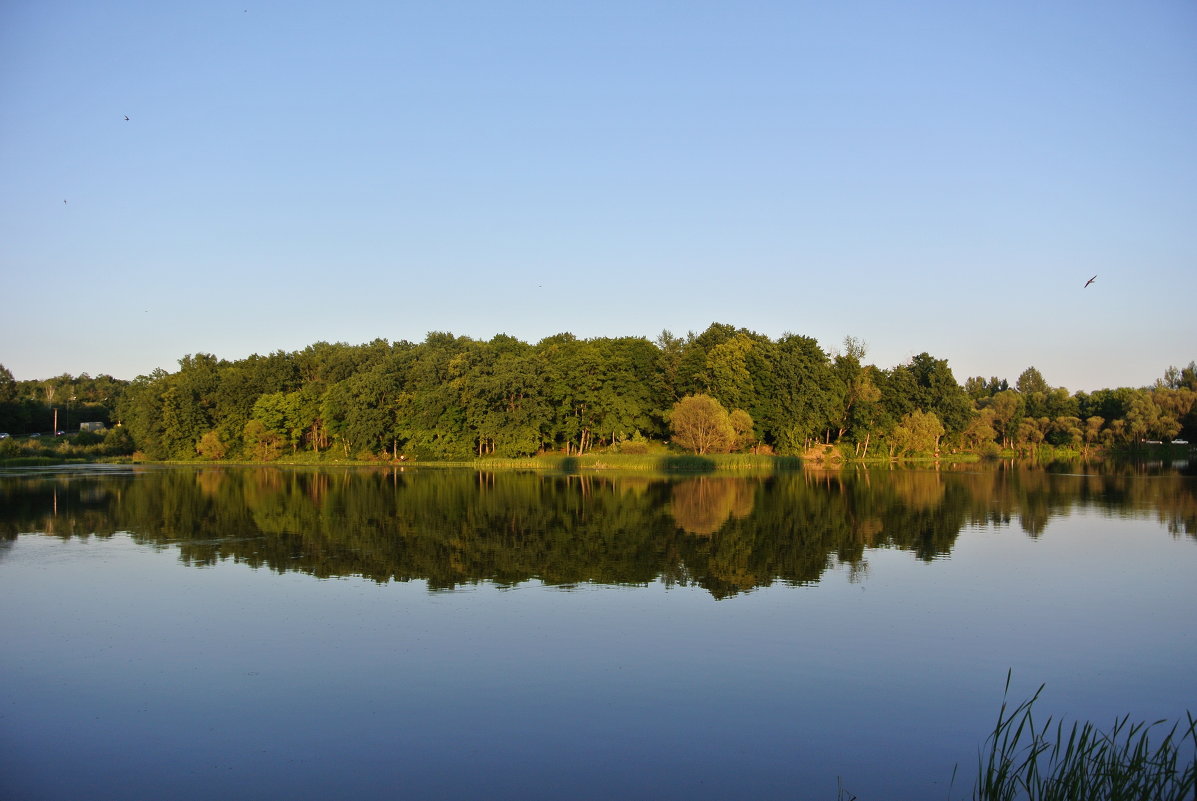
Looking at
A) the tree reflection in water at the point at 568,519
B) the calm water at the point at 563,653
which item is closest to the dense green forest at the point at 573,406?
the tree reflection in water at the point at 568,519

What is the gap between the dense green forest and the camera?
6538 centimetres

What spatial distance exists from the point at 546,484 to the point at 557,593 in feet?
92.1

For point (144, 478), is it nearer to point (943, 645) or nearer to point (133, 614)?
point (133, 614)

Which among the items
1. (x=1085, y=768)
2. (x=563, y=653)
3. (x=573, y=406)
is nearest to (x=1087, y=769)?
(x=1085, y=768)

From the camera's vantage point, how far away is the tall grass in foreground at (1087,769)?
6469 mm

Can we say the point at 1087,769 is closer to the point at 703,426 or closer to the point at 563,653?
the point at 563,653

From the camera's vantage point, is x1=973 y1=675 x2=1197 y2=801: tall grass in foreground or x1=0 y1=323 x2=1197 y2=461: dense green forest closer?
x1=973 y1=675 x2=1197 y2=801: tall grass in foreground

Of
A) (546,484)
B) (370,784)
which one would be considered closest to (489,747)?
(370,784)

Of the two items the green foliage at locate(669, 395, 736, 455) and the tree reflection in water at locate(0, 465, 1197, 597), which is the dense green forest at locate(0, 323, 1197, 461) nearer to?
the green foliage at locate(669, 395, 736, 455)

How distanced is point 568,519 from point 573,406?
40.5 meters

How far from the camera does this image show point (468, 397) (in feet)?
216

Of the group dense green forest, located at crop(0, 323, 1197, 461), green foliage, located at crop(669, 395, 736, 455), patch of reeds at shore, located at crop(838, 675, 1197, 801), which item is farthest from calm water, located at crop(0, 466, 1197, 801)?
dense green forest, located at crop(0, 323, 1197, 461)

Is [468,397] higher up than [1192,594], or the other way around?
[468,397]

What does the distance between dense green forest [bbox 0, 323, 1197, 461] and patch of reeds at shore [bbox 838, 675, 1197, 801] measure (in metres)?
49.8
